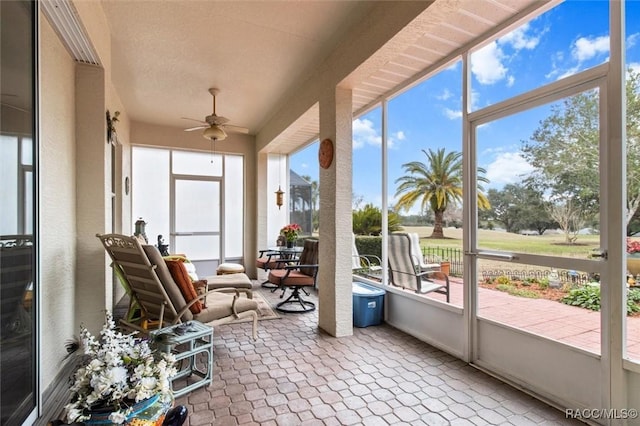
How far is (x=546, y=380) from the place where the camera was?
220 centimetres

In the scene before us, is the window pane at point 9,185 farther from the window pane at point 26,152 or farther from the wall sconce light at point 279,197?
the wall sconce light at point 279,197

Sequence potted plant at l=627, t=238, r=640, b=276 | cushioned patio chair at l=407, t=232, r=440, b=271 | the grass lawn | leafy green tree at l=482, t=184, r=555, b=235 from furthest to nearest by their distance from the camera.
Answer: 1. cushioned patio chair at l=407, t=232, r=440, b=271
2. leafy green tree at l=482, t=184, r=555, b=235
3. the grass lawn
4. potted plant at l=627, t=238, r=640, b=276

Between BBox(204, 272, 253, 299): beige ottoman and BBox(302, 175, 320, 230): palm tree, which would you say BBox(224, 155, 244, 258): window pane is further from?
BBox(204, 272, 253, 299): beige ottoman

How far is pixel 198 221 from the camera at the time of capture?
6.51 meters

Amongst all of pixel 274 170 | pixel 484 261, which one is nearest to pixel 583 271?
pixel 484 261

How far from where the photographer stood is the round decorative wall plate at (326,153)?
3.50 metres

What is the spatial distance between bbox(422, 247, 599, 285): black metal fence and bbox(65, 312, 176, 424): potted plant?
2450mm

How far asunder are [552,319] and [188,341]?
2.62m

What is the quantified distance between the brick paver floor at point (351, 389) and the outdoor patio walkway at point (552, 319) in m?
0.47

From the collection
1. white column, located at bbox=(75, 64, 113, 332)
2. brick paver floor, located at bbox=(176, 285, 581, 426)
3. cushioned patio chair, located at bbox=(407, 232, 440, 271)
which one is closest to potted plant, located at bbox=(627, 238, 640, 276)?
brick paver floor, located at bbox=(176, 285, 581, 426)

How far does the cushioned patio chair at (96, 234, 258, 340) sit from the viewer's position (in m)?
2.42

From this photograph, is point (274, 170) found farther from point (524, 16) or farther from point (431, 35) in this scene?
point (524, 16)

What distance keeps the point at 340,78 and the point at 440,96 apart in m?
1.06

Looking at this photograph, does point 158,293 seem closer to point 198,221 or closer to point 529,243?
point 529,243
